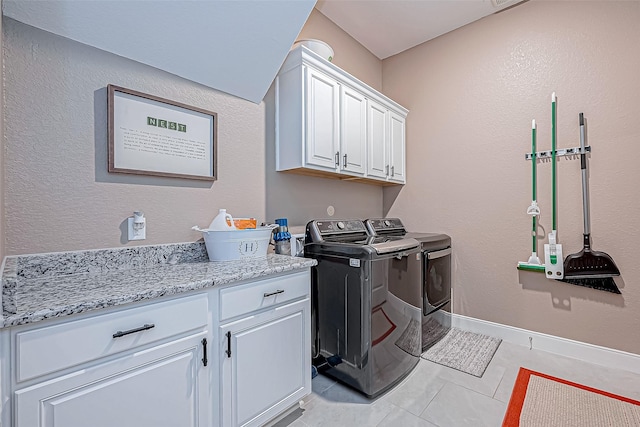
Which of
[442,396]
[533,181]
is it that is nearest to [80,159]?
[442,396]

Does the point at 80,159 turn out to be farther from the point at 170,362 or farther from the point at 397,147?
the point at 397,147

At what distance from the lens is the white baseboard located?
2.00 meters

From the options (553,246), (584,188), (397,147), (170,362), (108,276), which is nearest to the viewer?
(170,362)

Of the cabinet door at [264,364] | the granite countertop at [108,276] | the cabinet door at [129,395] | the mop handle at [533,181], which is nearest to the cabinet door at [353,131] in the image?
the granite countertop at [108,276]

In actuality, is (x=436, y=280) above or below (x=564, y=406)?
above

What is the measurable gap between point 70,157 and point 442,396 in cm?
232

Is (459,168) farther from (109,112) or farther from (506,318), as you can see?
(109,112)

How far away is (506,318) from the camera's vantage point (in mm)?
2484

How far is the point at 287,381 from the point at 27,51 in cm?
187

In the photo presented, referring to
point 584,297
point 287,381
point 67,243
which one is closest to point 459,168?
point 584,297

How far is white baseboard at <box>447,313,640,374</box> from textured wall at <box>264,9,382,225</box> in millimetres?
1391

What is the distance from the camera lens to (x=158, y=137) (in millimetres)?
1536

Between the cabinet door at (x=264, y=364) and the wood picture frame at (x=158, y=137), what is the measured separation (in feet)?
2.97

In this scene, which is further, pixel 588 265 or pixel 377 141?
pixel 377 141
